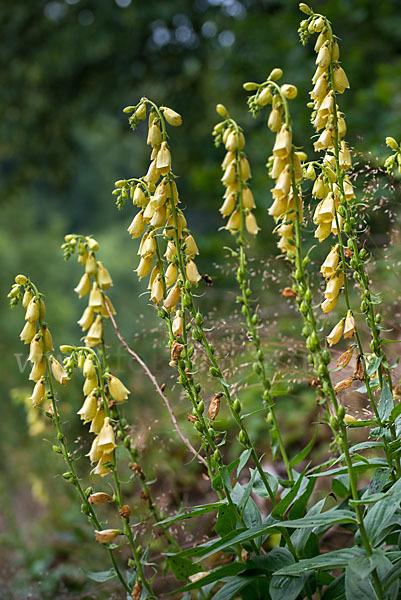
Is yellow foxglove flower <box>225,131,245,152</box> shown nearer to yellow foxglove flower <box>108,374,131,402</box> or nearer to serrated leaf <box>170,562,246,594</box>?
yellow foxglove flower <box>108,374,131,402</box>

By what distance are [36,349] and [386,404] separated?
73 cm

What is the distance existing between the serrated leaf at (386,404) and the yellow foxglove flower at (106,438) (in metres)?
0.54

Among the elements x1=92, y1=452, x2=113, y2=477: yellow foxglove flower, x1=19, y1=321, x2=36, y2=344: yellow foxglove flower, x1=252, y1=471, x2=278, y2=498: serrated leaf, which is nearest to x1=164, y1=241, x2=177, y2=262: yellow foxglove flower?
x1=19, y1=321, x2=36, y2=344: yellow foxglove flower

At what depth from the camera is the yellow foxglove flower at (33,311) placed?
1.22 metres

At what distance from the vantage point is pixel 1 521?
645cm

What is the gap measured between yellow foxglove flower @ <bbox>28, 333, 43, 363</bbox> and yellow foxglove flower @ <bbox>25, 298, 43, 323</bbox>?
1.6 inches

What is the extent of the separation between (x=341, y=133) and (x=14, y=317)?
34.1 feet

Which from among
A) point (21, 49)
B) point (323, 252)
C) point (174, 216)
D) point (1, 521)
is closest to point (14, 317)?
point (1, 521)

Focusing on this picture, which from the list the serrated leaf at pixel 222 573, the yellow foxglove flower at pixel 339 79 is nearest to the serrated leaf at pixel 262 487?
the serrated leaf at pixel 222 573

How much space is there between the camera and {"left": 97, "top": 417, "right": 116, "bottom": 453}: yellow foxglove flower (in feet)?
3.96

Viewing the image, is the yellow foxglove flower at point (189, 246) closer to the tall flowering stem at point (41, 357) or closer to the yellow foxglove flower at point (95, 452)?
the tall flowering stem at point (41, 357)

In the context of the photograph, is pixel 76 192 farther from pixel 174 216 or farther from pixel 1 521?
pixel 174 216

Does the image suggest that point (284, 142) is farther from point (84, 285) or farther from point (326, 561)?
point (326, 561)

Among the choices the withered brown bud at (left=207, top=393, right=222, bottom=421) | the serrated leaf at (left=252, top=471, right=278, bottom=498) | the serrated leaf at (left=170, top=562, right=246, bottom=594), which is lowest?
the serrated leaf at (left=170, top=562, right=246, bottom=594)
